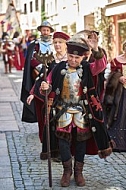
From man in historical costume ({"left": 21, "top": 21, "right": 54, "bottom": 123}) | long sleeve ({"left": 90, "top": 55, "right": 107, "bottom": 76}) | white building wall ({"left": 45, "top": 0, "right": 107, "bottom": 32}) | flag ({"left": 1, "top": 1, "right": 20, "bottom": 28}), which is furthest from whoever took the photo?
flag ({"left": 1, "top": 1, "right": 20, "bottom": 28})

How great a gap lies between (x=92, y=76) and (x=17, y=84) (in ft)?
35.3

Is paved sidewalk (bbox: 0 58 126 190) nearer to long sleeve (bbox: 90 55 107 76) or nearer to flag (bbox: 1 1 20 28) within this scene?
long sleeve (bbox: 90 55 107 76)

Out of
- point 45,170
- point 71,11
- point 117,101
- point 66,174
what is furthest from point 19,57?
point 66,174

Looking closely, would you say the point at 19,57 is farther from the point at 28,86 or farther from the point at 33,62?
the point at 33,62

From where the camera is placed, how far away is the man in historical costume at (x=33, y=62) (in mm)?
6812

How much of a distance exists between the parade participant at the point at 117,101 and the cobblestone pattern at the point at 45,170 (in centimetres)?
28


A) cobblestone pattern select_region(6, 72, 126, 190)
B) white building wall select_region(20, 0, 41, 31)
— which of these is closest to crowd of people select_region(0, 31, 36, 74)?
white building wall select_region(20, 0, 41, 31)

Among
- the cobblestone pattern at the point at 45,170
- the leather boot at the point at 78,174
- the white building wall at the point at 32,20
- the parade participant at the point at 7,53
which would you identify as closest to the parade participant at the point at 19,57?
the parade participant at the point at 7,53

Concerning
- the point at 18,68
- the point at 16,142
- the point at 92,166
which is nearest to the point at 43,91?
the point at 92,166

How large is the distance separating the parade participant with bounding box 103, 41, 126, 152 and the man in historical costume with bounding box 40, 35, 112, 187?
4.42 feet

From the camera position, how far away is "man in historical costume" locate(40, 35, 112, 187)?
513 cm

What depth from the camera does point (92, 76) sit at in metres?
5.21

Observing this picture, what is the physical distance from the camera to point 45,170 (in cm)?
580

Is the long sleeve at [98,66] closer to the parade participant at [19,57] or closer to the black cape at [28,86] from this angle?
the black cape at [28,86]
